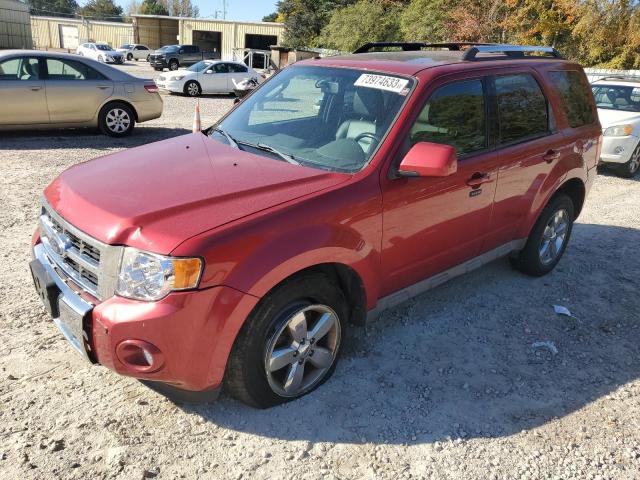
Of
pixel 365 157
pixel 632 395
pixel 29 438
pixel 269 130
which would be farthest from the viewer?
pixel 269 130

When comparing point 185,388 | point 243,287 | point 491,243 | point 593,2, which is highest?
point 593,2

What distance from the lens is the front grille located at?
2559mm

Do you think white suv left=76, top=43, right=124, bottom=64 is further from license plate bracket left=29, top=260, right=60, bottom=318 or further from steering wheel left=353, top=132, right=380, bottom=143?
steering wheel left=353, top=132, right=380, bottom=143

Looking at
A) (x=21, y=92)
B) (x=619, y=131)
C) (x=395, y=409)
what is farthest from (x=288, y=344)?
(x=619, y=131)

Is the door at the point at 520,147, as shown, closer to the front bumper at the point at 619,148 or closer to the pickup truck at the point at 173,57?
the front bumper at the point at 619,148

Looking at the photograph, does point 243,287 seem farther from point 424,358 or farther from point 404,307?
point 404,307

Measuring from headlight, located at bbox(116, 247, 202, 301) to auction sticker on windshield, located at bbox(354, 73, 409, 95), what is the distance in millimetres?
1737

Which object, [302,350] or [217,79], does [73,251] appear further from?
[217,79]

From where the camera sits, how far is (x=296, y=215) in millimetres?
2684

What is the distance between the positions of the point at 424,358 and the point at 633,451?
1.27 m

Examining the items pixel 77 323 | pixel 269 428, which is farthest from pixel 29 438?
pixel 269 428

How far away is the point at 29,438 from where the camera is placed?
267cm

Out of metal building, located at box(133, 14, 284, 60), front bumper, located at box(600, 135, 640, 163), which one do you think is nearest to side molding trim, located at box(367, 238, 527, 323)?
front bumper, located at box(600, 135, 640, 163)

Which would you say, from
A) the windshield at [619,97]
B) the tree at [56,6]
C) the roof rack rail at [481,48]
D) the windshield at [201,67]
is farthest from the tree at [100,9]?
the roof rack rail at [481,48]
